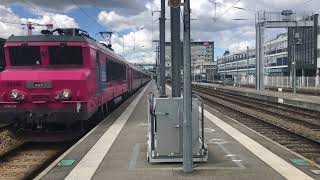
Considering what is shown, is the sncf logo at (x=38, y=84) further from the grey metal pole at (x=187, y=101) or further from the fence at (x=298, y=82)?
the fence at (x=298, y=82)

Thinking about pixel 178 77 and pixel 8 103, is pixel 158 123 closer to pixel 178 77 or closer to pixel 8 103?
pixel 178 77

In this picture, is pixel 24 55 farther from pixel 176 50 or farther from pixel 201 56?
pixel 201 56

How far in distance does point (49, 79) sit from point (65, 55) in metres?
1.25

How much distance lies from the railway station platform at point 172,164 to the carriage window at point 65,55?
2311 millimetres

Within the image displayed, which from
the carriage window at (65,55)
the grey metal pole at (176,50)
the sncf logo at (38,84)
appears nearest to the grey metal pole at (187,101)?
the grey metal pole at (176,50)

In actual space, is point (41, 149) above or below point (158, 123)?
below

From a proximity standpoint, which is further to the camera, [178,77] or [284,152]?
[178,77]

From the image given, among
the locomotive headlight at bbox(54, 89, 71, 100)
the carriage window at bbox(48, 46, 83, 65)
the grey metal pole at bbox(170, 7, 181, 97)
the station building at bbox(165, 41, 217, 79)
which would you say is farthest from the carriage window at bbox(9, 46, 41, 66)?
the station building at bbox(165, 41, 217, 79)

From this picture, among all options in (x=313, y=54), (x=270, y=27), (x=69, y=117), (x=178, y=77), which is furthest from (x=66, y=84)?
(x=313, y=54)

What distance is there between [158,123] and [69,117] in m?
5.03

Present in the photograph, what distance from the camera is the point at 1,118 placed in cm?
1514

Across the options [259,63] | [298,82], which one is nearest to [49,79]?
[259,63]

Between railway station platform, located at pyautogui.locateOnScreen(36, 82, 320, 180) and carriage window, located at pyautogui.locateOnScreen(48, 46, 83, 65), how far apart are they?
7.58 ft

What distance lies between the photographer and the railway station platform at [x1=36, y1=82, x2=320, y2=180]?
9.42 m
